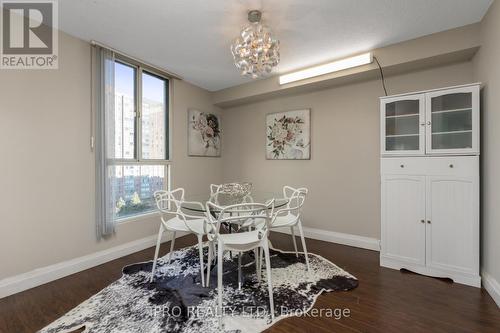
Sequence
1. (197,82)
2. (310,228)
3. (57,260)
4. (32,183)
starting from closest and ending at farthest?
(32,183), (57,260), (310,228), (197,82)

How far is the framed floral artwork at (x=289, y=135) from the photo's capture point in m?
3.79

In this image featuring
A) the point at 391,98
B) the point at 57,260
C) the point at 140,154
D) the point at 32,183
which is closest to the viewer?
the point at 32,183

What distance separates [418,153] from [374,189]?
866 millimetres

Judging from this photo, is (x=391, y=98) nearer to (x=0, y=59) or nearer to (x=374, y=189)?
(x=374, y=189)

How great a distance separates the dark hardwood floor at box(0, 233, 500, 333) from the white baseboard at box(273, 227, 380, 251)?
24.1 inches

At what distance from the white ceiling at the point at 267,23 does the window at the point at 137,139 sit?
1.53 ft

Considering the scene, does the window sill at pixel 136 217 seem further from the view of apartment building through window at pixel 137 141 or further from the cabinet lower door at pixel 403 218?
the cabinet lower door at pixel 403 218

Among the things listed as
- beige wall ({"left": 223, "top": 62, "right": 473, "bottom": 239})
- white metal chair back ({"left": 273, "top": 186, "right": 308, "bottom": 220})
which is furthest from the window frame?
white metal chair back ({"left": 273, "top": 186, "right": 308, "bottom": 220})

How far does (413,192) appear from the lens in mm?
2545

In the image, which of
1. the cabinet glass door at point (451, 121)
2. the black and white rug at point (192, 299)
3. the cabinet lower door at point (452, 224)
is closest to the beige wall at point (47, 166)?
the black and white rug at point (192, 299)

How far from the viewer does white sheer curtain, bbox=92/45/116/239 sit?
2775mm

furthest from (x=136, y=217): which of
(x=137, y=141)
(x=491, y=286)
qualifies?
(x=491, y=286)

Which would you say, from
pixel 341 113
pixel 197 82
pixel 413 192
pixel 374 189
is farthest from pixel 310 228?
pixel 197 82

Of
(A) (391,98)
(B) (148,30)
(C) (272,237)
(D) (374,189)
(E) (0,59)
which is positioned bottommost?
(C) (272,237)
